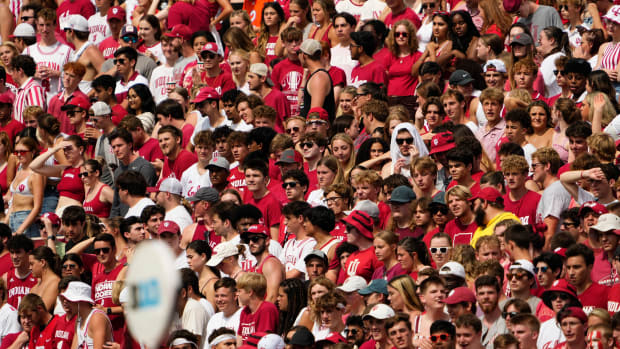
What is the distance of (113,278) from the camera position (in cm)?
1262

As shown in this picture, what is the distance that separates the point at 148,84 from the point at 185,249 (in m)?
5.09

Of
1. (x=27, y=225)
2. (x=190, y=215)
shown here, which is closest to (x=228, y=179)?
(x=190, y=215)

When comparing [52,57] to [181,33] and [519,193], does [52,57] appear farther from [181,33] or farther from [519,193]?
[519,193]

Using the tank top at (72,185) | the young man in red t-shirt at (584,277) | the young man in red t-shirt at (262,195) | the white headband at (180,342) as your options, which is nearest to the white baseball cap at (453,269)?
the young man in red t-shirt at (584,277)

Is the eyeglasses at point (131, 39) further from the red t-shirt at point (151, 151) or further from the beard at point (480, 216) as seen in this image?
the beard at point (480, 216)

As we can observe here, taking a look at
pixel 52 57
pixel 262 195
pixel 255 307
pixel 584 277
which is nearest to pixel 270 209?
pixel 262 195

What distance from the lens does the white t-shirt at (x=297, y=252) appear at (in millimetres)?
11672

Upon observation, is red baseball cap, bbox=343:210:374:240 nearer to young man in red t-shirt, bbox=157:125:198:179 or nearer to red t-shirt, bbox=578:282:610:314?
red t-shirt, bbox=578:282:610:314

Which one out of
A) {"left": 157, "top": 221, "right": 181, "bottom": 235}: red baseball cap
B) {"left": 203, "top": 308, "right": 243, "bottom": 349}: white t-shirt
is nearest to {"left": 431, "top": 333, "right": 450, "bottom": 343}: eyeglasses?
{"left": 203, "top": 308, "right": 243, "bottom": 349}: white t-shirt

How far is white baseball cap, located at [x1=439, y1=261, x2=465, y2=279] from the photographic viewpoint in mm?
10008

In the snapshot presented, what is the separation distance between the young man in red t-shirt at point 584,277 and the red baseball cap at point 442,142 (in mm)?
2550

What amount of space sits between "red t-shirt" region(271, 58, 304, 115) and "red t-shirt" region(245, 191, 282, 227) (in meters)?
3.02

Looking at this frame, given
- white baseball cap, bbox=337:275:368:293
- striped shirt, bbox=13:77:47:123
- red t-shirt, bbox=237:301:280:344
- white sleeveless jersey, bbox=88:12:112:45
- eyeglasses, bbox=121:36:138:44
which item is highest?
white sleeveless jersey, bbox=88:12:112:45

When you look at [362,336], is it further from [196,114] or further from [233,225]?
[196,114]
